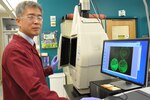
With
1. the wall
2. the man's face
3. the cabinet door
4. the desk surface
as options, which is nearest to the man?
the man's face

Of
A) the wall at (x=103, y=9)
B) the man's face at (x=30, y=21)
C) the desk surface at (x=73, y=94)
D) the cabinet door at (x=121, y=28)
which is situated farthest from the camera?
the cabinet door at (x=121, y=28)

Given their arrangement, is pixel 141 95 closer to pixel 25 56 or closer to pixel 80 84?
pixel 80 84

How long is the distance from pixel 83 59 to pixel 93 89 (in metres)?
0.27

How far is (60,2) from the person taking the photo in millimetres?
3807

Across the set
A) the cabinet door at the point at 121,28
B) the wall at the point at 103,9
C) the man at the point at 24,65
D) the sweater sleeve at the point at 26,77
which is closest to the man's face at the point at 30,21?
the man at the point at 24,65

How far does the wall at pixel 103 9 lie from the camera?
3.74 meters

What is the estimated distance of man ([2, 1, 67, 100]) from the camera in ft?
3.54

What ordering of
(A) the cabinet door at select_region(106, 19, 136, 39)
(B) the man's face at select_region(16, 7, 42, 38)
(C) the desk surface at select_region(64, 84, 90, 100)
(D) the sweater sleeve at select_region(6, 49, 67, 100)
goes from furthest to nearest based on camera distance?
(A) the cabinet door at select_region(106, 19, 136, 39), (C) the desk surface at select_region(64, 84, 90, 100), (B) the man's face at select_region(16, 7, 42, 38), (D) the sweater sleeve at select_region(6, 49, 67, 100)

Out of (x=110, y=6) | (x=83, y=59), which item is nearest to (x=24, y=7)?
(x=83, y=59)

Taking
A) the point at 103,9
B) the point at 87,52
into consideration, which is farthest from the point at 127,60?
the point at 103,9

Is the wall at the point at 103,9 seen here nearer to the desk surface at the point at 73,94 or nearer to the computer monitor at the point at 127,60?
the desk surface at the point at 73,94

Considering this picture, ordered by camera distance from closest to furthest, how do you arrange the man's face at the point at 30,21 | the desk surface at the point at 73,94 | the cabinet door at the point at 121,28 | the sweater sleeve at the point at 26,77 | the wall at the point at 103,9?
the sweater sleeve at the point at 26,77
the man's face at the point at 30,21
the desk surface at the point at 73,94
the wall at the point at 103,9
the cabinet door at the point at 121,28

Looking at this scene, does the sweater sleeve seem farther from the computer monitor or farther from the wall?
the wall

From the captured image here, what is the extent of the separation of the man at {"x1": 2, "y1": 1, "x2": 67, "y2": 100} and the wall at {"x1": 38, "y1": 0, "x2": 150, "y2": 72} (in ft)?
7.60
